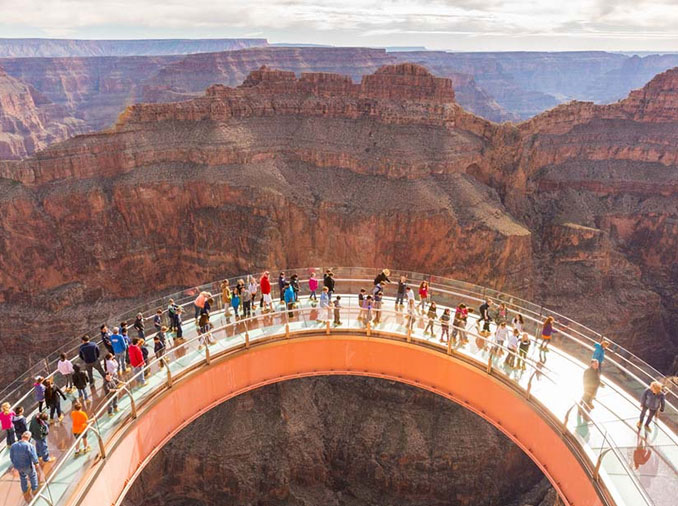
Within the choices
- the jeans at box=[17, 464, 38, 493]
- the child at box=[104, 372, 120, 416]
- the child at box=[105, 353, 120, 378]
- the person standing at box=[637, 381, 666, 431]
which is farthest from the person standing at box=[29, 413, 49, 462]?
Answer: the person standing at box=[637, 381, 666, 431]

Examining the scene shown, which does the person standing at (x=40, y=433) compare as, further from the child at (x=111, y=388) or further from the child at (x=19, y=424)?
the child at (x=111, y=388)

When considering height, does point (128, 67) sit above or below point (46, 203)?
above

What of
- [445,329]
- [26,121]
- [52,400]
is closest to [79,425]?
[52,400]

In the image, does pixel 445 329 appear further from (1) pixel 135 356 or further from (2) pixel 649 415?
(1) pixel 135 356

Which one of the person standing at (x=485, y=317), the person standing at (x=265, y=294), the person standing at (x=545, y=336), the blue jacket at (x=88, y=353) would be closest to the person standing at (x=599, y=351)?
the person standing at (x=545, y=336)

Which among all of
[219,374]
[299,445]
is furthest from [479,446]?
[219,374]

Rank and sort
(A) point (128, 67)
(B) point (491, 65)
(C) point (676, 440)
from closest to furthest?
(C) point (676, 440) → (A) point (128, 67) → (B) point (491, 65)

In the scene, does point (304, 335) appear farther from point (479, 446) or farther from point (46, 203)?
point (46, 203)
